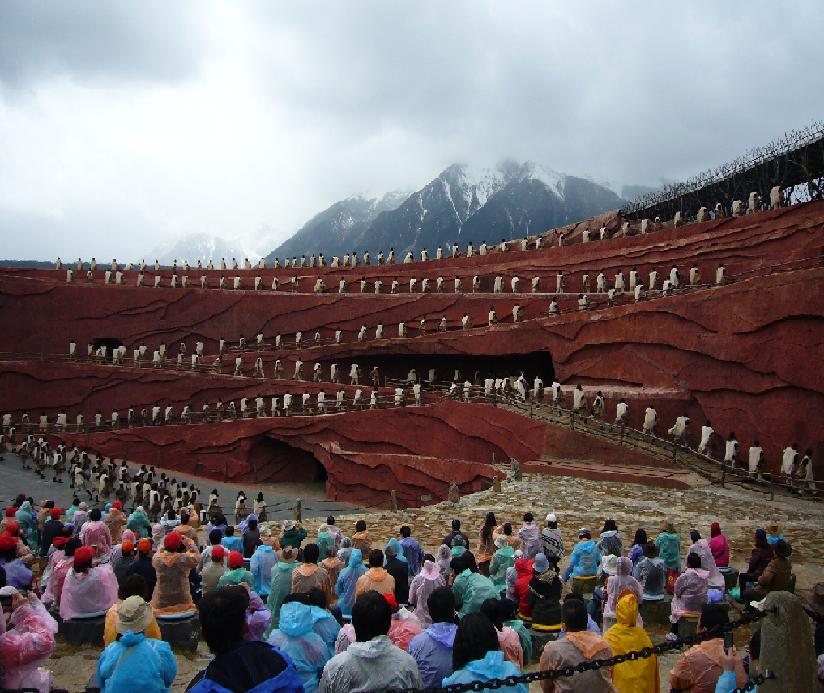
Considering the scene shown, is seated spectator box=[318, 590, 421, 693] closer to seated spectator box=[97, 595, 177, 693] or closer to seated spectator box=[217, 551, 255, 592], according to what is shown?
seated spectator box=[97, 595, 177, 693]

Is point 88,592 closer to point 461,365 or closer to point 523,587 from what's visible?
point 523,587

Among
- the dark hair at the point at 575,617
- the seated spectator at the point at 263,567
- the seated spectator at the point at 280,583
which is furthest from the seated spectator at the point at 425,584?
the dark hair at the point at 575,617

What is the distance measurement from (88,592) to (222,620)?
4.86 meters

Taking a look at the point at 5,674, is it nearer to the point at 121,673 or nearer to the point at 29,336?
the point at 121,673

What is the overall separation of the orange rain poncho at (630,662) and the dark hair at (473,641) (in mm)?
1505

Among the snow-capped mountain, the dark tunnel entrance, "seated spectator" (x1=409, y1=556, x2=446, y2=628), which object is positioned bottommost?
"seated spectator" (x1=409, y1=556, x2=446, y2=628)

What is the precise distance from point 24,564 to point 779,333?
1881cm

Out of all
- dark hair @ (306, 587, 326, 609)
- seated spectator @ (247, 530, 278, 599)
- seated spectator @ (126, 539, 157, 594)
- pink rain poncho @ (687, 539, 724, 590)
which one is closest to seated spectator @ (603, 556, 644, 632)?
pink rain poncho @ (687, 539, 724, 590)

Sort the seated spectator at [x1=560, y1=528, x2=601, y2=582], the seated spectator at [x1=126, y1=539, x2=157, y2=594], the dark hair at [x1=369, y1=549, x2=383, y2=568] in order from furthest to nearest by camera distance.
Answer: the seated spectator at [x1=560, y1=528, x2=601, y2=582]
the seated spectator at [x1=126, y1=539, x2=157, y2=594]
the dark hair at [x1=369, y1=549, x2=383, y2=568]

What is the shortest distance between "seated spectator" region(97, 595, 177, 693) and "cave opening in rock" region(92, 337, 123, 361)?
121 feet

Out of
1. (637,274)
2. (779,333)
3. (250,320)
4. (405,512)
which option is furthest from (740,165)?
(405,512)

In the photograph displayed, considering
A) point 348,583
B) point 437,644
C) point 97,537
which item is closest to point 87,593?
point 97,537

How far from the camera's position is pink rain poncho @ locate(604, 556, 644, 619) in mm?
6965

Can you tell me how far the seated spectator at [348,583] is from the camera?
786cm
